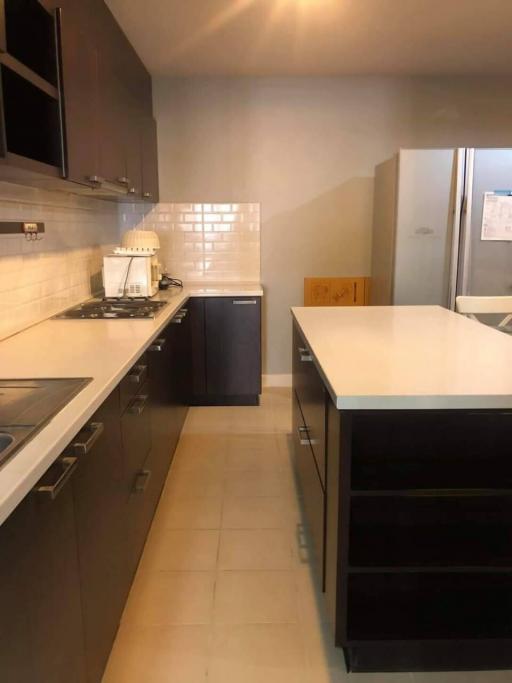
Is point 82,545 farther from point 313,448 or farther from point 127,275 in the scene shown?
point 127,275

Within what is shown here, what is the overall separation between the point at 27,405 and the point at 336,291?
3247 mm

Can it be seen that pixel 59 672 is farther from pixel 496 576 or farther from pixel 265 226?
pixel 265 226

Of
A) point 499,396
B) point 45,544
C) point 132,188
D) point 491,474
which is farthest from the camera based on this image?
point 132,188

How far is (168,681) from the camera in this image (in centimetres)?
159

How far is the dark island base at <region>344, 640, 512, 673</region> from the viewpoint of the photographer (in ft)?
5.21

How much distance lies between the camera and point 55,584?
1.11 metres

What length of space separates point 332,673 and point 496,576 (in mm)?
569

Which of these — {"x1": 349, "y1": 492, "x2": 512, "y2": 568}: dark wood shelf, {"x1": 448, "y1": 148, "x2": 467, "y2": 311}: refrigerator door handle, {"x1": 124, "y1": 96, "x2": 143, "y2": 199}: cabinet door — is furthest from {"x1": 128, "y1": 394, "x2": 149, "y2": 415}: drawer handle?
{"x1": 448, "y1": 148, "x2": 467, "y2": 311}: refrigerator door handle

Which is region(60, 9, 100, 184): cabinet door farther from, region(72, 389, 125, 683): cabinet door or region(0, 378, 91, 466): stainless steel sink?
region(72, 389, 125, 683): cabinet door

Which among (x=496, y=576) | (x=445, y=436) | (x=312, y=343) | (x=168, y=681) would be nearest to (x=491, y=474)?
(x=445, y=436)

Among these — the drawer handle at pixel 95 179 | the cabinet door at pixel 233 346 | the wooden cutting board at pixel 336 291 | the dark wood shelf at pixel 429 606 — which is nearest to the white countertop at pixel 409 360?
the dark wood shelf at pixel 429 606

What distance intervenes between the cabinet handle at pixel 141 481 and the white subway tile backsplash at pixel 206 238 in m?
2.41

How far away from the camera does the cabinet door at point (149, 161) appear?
3594 mm

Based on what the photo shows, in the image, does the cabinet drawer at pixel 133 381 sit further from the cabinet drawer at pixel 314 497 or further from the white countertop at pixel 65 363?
the cabinet drawer at pixel 314 497
